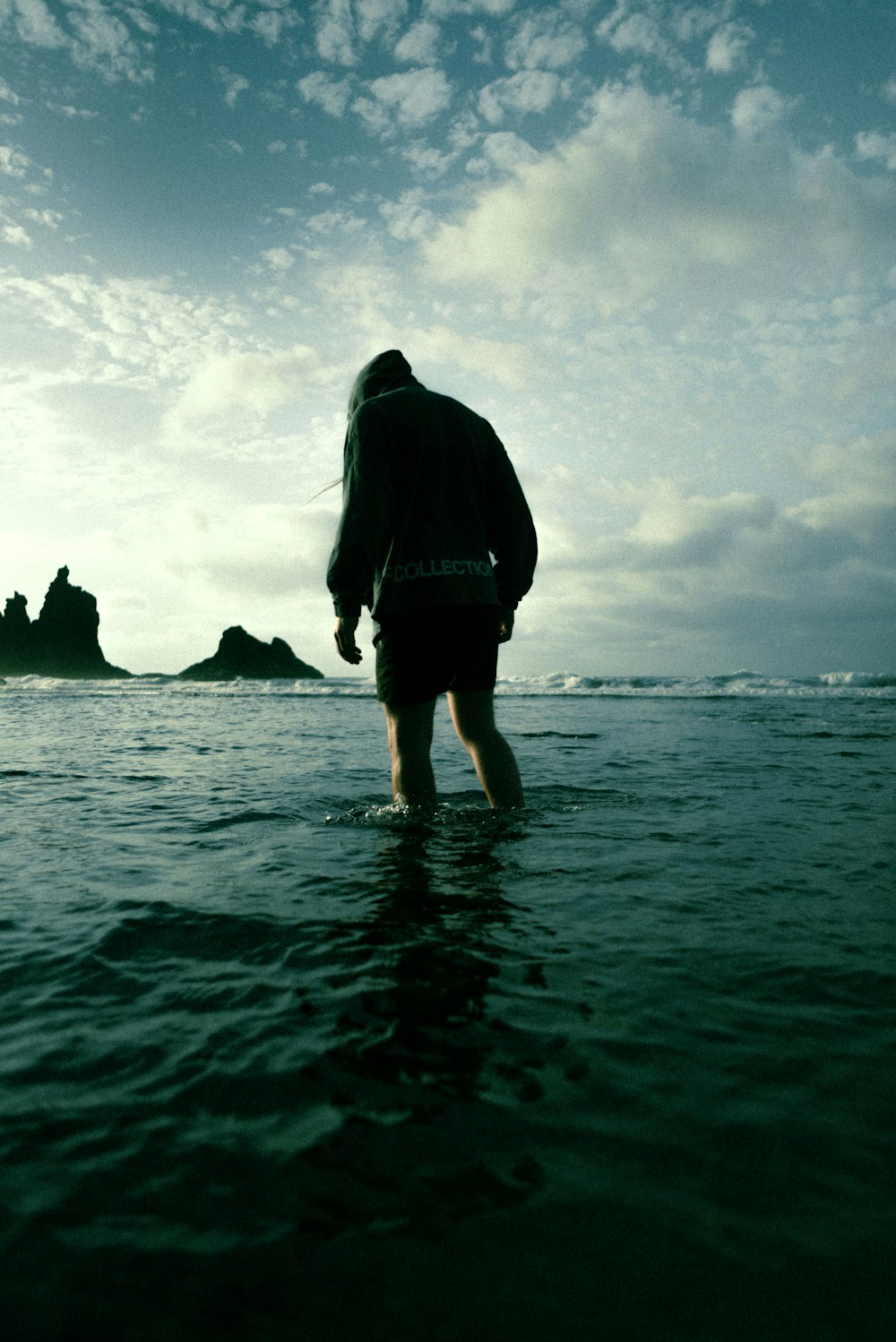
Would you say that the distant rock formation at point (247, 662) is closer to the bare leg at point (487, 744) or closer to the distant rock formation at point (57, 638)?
the distant rock formation at point (57, 638)

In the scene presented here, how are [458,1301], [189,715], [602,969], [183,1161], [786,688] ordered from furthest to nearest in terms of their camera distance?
[786,688], [189,715], [602,969], [183,1161], [458,1301]

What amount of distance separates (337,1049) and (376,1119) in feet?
0.79

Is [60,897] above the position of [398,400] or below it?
below

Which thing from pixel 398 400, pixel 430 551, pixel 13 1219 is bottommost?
pixel 13 1219

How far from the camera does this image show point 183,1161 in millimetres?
1129

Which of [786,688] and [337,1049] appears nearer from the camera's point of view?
[337,1049]

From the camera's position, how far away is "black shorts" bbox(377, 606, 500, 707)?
3.68m

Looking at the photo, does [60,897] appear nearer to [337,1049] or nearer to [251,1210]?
[337,1049]

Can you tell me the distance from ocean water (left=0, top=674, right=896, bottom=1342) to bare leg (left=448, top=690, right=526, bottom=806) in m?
0.69

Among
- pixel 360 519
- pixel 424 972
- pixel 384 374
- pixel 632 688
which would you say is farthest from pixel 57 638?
pixel 424 972

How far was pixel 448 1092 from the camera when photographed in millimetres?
1289

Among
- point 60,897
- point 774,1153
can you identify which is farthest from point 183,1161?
point 60,897

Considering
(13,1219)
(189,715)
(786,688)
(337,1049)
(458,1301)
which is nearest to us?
(458,1301)

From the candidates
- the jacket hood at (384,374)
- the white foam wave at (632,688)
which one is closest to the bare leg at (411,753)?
the jacket hood at (384,374)
